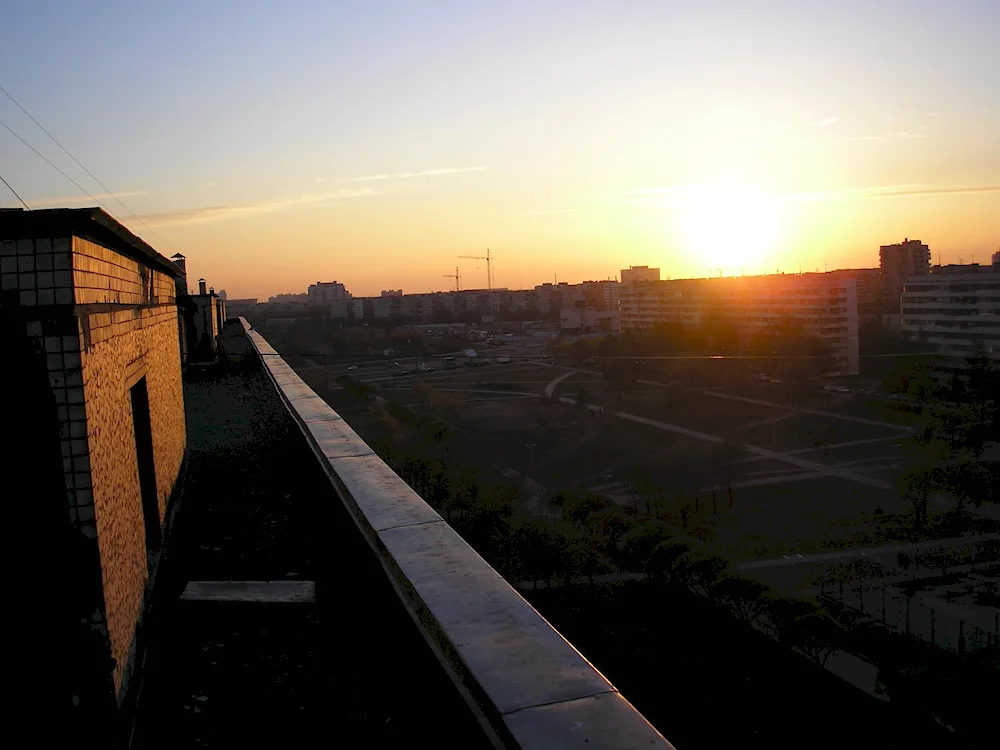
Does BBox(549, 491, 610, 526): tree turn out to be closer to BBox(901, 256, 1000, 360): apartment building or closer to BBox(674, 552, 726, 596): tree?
BBox(674, 552, 726, 596): tree

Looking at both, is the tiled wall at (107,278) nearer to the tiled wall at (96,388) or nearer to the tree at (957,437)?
the tiled wall at (96,388)

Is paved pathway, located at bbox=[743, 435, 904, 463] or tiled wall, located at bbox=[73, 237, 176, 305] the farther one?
paved pathway, located at bbox=[743, 435, 904, 463]

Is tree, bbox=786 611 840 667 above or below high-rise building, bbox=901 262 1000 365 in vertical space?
below

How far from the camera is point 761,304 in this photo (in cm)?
6112

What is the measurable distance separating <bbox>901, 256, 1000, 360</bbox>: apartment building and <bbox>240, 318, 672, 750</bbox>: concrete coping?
1889 inches

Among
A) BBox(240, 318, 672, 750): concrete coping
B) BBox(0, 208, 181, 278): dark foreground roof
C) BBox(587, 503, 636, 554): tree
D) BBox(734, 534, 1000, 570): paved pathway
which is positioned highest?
BBox(0, 208, 181, 278): dark foreground roof

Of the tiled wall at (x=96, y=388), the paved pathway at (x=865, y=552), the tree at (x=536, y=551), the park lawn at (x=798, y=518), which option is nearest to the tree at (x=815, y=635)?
the tree at (x=536, y=551)

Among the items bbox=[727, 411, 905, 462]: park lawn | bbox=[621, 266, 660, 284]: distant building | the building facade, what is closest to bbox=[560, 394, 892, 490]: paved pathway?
bbox=[727, 411, 905, 462]: park lawn

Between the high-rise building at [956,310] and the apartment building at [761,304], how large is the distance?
3.83m

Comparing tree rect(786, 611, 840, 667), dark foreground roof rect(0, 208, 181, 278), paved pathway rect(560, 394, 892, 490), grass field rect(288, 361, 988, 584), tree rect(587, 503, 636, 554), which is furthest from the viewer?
paved pathway rect(560, 394, 892, 490)

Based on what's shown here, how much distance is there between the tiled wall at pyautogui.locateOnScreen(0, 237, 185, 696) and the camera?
2252mm

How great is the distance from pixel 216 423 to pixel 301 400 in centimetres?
226

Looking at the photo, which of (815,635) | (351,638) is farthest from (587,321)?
(351,638)

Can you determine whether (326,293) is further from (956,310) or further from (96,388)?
(96,388)
